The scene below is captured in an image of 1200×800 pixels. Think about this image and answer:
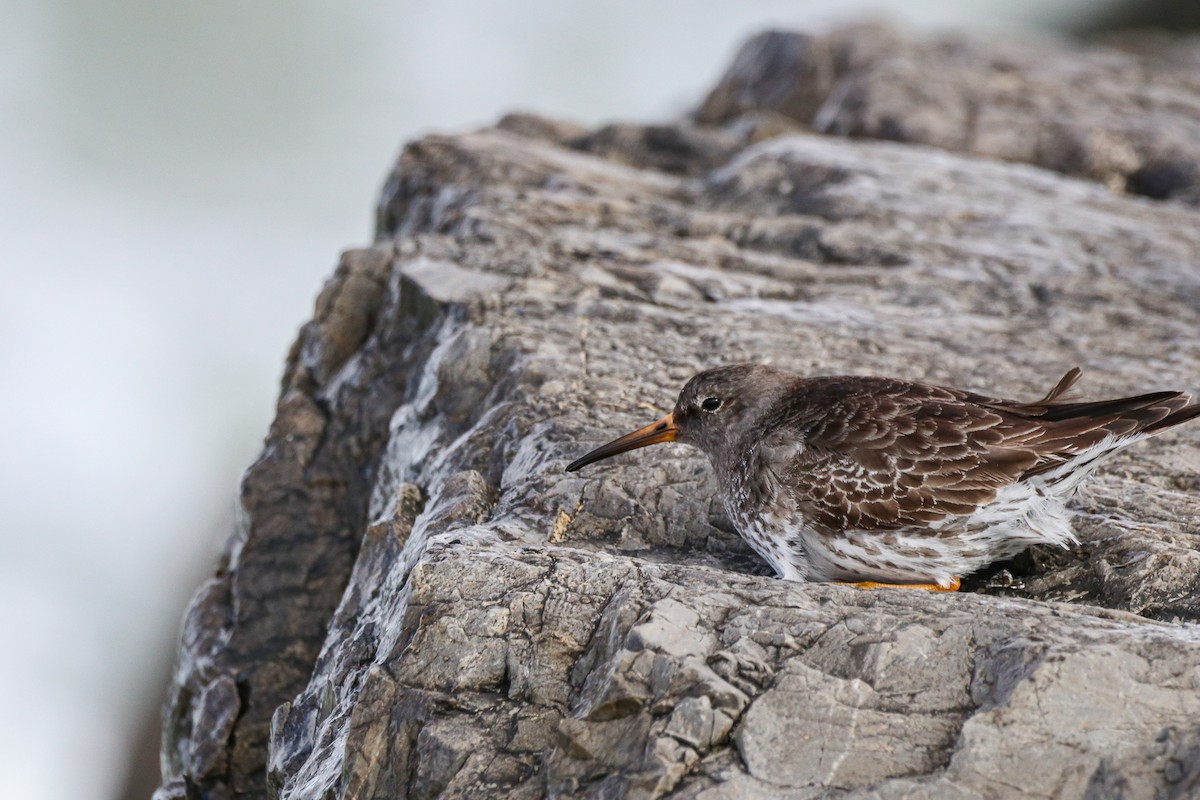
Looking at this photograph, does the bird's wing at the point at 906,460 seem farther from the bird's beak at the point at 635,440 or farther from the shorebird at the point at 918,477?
the bird's beak at the point at 635,440

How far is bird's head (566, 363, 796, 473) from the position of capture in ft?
22.0

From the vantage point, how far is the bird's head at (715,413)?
671 centimetres

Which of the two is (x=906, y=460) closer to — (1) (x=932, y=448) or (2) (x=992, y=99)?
(1) (x=932, y=448)

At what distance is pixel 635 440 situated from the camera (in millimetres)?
6805

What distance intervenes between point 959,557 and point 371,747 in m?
2.84

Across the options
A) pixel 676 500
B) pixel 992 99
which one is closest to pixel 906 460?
pixel 676 500

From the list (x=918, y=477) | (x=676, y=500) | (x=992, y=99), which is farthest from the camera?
(x=992, y=99)

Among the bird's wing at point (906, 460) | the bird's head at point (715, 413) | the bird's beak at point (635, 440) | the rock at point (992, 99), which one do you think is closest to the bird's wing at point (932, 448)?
the bird's wing at point (906, 460)

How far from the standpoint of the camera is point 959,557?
5.89 meters

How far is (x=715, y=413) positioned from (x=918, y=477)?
130cm

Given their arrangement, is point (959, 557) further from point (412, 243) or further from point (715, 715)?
point (412, 243)

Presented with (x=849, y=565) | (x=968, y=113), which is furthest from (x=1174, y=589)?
(x=968, y=113)

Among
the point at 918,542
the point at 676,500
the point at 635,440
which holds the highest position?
the point at 635,440

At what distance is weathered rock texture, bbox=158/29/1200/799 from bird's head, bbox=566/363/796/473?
0.84 ft
